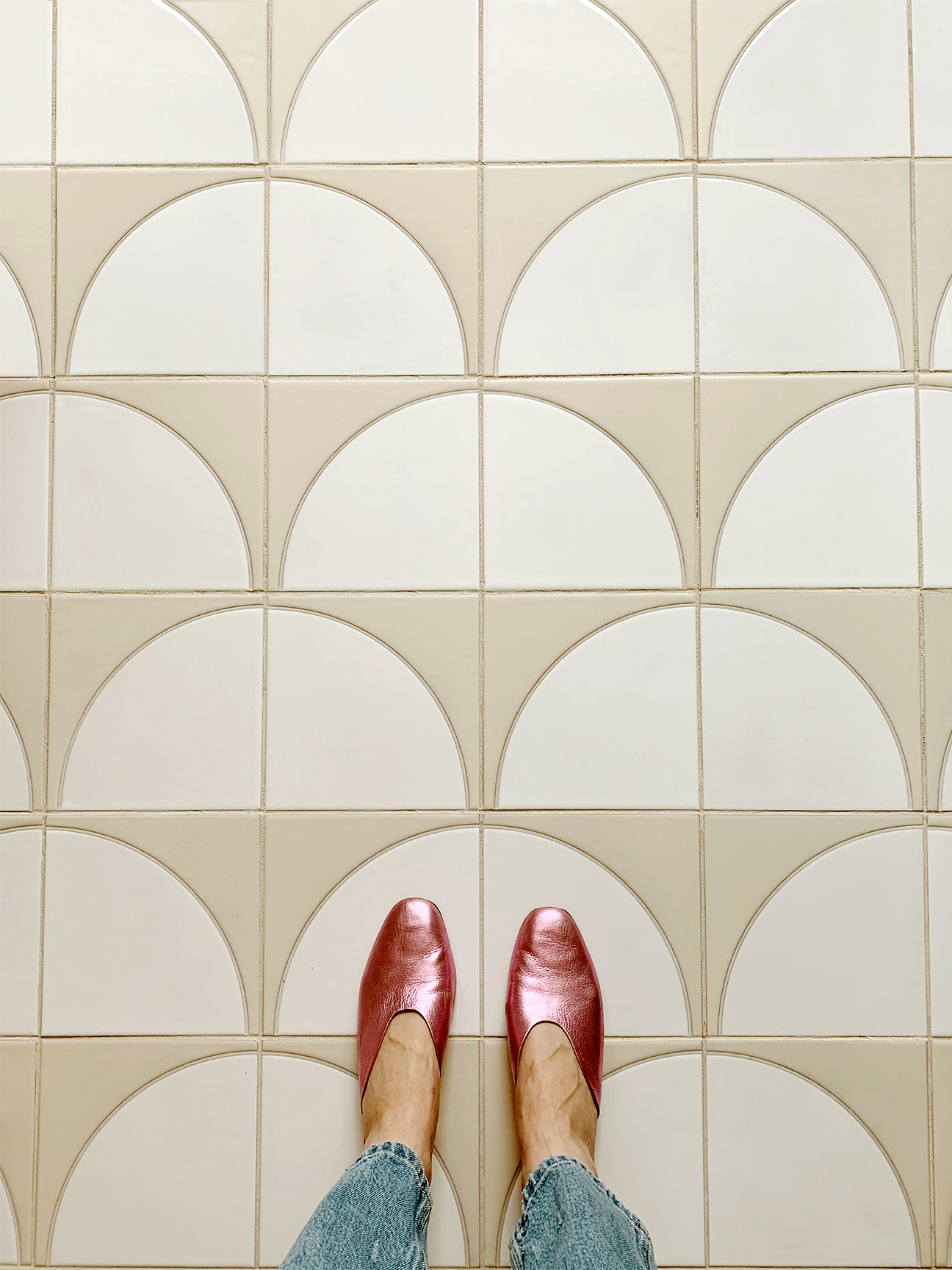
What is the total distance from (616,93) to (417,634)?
0.62 metres

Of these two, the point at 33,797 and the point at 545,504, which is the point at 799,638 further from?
the point at 33,797

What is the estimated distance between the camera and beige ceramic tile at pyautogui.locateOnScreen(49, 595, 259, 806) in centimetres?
90

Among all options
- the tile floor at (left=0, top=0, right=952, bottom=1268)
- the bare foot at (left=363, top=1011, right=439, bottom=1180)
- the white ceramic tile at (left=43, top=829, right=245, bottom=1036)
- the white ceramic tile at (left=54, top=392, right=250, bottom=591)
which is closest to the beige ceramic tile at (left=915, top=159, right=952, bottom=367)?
the tile floor at (left=0, top=0, right=952, bottom=1268)

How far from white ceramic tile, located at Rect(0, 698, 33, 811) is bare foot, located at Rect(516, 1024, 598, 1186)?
1.96ft

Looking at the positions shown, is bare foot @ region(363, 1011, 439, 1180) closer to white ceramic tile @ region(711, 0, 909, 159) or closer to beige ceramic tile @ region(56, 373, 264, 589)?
beige ceramic tile @ region(56, 373, 264, 589)

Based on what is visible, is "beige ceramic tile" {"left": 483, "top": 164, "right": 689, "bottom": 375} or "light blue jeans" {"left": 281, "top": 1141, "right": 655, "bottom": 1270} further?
"beige ceramic tile" {"left": 483, "top": 164, "right": 689, "bottom": 375}

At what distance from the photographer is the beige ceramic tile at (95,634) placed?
0.90 meters

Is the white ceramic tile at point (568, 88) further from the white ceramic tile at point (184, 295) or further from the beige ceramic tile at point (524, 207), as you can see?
the white ceramic tile at point (184, 295)

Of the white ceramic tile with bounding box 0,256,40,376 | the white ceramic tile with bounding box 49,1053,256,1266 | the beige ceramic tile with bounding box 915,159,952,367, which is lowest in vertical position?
the white ceramic tile with bounding box 49,1053,256,1266

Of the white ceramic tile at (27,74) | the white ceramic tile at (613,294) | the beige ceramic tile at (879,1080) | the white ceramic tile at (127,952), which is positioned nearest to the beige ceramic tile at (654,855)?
the beige ceramic tile at (879,1080)

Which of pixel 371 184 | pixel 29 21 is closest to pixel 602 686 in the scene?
pixel 371 184

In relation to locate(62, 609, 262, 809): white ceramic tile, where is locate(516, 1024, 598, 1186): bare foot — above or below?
below

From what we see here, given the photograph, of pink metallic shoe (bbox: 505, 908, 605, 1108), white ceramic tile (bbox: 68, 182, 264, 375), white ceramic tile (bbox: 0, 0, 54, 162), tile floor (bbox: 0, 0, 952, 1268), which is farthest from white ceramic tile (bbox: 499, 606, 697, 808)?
white ceramic tile (bbox: 0, 0, 54, 162)

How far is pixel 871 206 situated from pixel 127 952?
1.13 m
